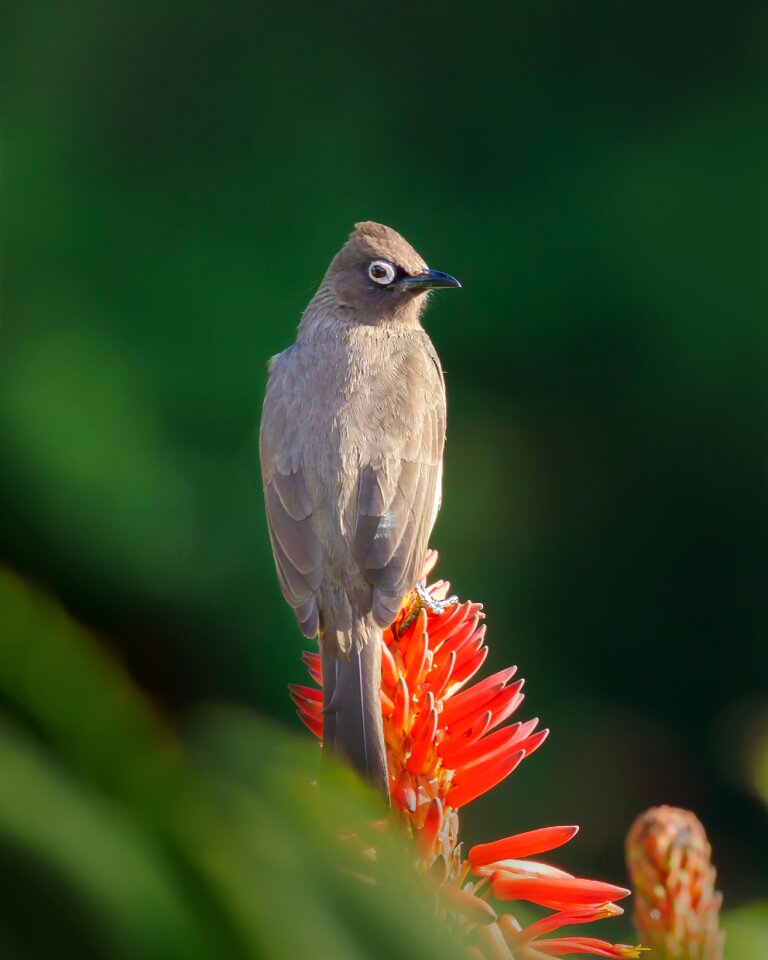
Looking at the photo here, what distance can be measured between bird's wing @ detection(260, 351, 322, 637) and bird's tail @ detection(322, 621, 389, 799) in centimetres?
32

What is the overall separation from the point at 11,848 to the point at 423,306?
3.19m

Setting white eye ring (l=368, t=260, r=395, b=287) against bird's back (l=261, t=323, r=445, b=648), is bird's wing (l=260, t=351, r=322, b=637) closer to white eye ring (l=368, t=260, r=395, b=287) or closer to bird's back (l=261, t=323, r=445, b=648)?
bird's back (l=261, t=323, r=445, b=648)

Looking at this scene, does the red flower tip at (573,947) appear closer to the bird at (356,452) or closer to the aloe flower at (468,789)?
the aloe flower at (468,789)

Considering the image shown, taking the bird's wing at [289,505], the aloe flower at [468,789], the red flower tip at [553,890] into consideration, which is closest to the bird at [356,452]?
the bird's wing at [289,505]

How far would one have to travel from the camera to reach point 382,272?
3180 mm

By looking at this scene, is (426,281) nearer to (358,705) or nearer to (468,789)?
(358,705)

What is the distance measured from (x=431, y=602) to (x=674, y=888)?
4.69 feet

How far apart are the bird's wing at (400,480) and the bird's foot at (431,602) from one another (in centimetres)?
3

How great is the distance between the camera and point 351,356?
2.99 m

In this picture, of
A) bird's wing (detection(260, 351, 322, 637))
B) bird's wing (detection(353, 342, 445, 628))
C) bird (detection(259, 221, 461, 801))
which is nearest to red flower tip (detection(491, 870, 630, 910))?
bird (detection(259, 221, 461, 801))

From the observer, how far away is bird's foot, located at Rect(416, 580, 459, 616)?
198 centimetres

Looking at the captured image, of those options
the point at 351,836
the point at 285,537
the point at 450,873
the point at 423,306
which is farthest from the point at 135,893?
the point at 423,306

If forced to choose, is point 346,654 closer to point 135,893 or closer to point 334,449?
point 334,449

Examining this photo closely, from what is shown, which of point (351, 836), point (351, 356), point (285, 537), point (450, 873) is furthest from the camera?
point (351, 356)
